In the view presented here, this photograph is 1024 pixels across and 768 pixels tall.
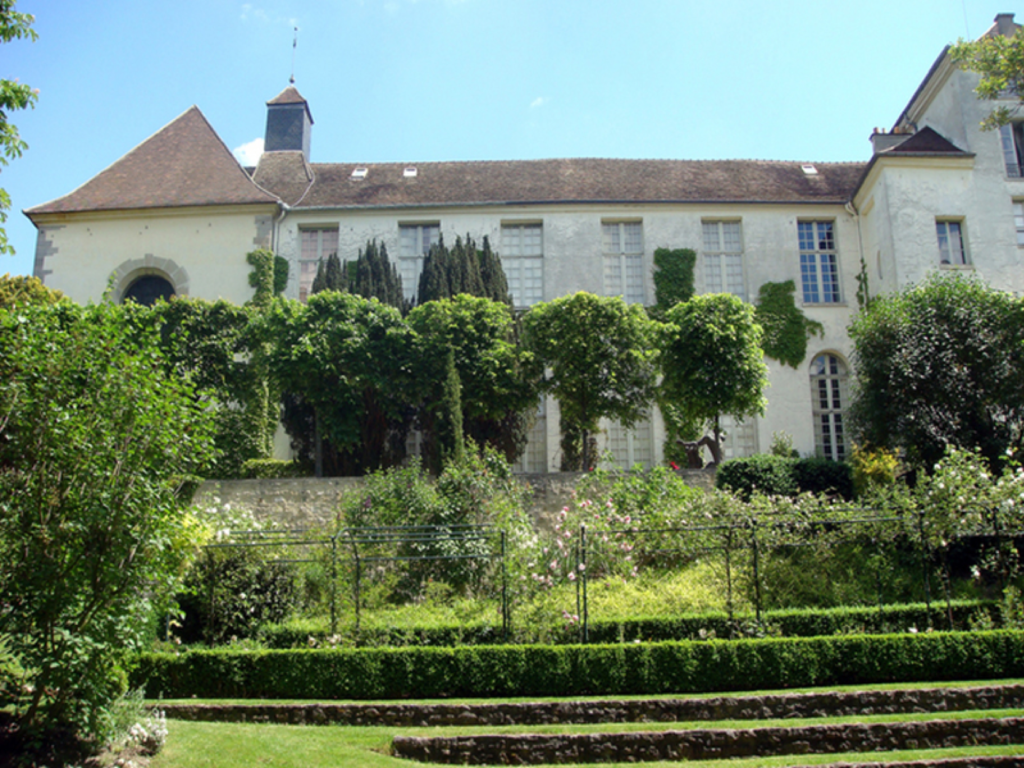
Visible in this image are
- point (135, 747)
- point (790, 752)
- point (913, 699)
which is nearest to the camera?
point (135, 747)

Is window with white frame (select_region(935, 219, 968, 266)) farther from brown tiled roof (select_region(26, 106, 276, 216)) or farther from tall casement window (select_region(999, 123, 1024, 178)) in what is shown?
brown tiled roof (select_region(26, 106, 276, 216))

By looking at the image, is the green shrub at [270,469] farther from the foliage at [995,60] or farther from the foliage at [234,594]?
the foliage at [995,60]

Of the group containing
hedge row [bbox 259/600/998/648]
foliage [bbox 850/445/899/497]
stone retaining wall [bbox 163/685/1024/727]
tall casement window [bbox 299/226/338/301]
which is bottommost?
stone retaining wall [bbox 163/685/1024/727]

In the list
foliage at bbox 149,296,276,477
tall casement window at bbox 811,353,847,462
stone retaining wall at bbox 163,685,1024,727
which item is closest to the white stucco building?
tall casement window at bbox 811,353,847,462

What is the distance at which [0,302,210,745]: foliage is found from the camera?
6914mm

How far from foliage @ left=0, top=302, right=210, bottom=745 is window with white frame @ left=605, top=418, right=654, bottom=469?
16281mm

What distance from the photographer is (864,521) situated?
12.1 metres

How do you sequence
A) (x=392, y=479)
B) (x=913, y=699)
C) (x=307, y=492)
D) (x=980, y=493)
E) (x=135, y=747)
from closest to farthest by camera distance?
(x=135, y=747) < (x=913, y=699) < (x=980, y=493) < (x=392, y=479) < (x=307, y=492)

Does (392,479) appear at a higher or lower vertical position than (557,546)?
higher

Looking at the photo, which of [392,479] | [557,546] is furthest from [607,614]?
[392,479]

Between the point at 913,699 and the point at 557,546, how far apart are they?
5680mm

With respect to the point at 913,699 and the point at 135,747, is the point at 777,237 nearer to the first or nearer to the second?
→ the point at 913,699

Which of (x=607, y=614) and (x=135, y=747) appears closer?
Result: (x=135, y=747)

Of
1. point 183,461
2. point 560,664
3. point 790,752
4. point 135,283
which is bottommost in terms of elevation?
point 790,752
